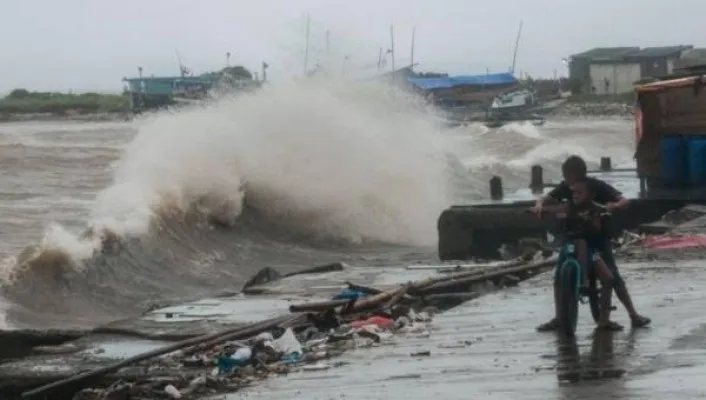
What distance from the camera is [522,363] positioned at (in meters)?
10.5

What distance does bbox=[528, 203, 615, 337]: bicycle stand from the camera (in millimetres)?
11117

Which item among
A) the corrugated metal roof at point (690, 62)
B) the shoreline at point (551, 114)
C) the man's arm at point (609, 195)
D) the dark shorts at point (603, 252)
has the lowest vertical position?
the shoreline at point (551, 114)

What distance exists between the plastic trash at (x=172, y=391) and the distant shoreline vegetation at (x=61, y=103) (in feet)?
317

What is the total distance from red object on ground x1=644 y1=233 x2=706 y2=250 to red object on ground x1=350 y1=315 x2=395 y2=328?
17.6 ft

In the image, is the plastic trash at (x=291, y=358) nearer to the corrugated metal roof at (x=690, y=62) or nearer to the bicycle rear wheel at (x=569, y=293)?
the bicycle rear wheel at (x=569, y=293)

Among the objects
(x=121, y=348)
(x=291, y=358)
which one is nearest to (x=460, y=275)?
(x=121, y=348)

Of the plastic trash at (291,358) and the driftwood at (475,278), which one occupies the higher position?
the plastic trash at (291,358)

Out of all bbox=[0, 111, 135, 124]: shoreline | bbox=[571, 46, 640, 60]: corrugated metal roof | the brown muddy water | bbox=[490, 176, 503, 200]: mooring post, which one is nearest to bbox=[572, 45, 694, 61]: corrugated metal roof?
bbox=[571, 46, 640, 60]: corrugated metal roof

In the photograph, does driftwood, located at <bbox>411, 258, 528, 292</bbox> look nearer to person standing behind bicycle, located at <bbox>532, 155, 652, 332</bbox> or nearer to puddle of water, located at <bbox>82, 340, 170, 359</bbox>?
puddle of water, located at <bbox>82, 340, 170, 359</bbox>

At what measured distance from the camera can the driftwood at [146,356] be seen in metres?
11.0

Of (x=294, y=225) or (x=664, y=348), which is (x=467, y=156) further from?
(x=664, y=348)

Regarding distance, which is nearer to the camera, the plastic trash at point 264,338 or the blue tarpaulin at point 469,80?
the plastic trash at point 264,338

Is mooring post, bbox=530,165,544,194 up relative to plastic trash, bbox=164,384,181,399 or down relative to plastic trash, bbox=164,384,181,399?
down

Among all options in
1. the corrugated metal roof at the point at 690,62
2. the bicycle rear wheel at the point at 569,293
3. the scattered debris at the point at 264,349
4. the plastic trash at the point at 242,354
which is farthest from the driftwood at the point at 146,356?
the corrugated metal roof at the point at 690,62
